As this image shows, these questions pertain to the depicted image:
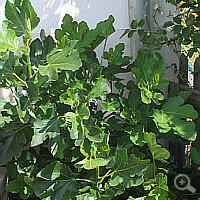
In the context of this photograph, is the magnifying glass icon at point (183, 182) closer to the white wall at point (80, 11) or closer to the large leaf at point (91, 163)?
the large leaf at point (91, 163)

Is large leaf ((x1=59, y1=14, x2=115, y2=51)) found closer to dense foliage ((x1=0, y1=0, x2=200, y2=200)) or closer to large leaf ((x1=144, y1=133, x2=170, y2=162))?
dense foliage ((x1=0, y1=0, x2=200, y2=200))

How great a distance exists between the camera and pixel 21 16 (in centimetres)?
117

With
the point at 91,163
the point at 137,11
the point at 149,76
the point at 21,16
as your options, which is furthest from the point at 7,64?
the point at 137,11

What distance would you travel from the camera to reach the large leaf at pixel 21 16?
1146 millimetres

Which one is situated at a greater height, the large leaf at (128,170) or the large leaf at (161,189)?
the large leaf at (128,170)

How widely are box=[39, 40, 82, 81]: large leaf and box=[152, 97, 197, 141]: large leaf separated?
20.7 inches

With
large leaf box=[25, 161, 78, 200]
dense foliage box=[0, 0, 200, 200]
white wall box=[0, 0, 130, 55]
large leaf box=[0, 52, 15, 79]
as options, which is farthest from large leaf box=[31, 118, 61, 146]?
white wall box=[0, 0, 130, 55]

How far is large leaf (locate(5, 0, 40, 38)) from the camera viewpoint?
1146mm

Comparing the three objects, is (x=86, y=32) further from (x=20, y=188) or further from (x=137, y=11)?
(x=20, y=188)

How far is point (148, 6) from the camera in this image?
187cm

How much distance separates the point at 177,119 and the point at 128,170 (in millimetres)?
367

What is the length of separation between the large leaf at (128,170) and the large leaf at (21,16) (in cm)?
79

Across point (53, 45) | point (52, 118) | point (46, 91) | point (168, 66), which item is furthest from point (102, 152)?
point (168, 66)

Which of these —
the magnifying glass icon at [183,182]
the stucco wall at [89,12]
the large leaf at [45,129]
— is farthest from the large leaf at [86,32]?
the magnifying glass icon at [183,182]
